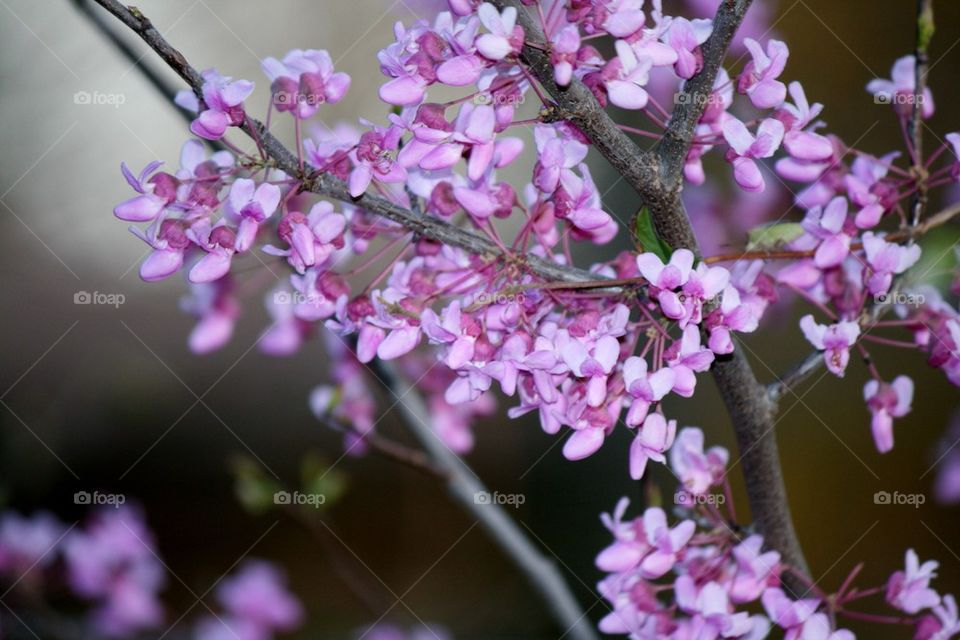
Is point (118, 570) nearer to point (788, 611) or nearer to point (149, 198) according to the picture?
point (149, 198)

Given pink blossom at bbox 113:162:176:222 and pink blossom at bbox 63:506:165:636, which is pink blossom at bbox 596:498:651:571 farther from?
pink blossom at bbox 63:506:165:636

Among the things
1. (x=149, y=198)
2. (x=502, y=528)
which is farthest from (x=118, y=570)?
(x=149, y=198)

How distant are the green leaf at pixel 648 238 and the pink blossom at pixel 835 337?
0.13 m

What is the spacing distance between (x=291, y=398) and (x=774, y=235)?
10.7 feet

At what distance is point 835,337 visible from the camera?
597 mm

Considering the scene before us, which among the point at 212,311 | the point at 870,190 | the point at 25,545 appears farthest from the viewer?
the point at 25,545

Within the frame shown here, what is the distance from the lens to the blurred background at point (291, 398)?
172 centimetres

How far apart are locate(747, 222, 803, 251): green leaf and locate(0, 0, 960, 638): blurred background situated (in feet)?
0.48

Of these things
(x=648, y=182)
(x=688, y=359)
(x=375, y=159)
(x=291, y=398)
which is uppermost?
(x=375, y=159)

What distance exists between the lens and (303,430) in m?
3.57

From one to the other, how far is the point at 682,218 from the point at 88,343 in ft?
10.8

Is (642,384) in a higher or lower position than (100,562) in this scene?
higher

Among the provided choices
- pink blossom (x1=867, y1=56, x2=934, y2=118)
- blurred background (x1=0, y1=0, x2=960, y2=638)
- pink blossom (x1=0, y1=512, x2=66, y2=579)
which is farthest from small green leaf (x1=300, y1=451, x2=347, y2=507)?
pink blossom (x1=0, y1=512, x2=66, y2=579)

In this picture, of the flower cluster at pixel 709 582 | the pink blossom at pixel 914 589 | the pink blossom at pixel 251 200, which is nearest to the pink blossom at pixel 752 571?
the flower cluster at pixel 709 582
